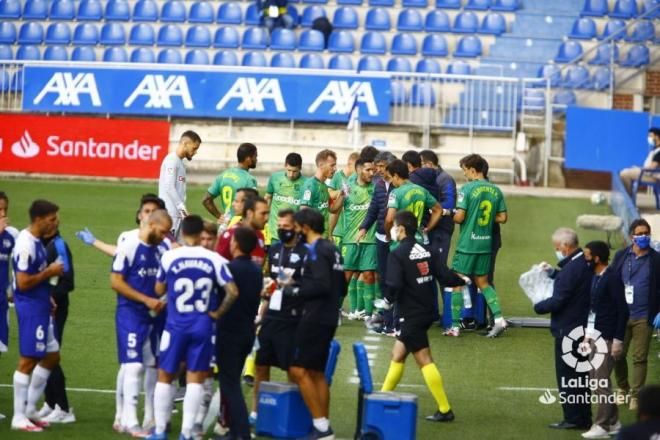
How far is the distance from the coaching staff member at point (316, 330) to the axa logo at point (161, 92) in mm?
18110

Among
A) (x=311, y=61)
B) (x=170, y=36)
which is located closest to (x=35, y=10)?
(x=170, y=36)

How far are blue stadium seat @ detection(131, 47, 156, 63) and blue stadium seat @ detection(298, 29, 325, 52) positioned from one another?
3.70 meters

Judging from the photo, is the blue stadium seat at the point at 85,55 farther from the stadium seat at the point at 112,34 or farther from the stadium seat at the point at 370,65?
the stadium seat at the point at 370,65

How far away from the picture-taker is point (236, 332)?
941 cm

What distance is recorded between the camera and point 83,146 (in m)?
26.4

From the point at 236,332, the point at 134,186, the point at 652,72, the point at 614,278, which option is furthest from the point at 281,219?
the point at 652,72

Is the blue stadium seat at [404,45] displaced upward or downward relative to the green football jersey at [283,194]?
upward

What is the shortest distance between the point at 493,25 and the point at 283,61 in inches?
220

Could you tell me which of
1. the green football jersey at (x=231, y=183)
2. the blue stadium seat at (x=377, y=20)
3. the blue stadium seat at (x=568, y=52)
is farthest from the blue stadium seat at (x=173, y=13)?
the green football jersey at (x=231, y=183)

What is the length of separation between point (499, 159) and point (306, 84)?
182 inches

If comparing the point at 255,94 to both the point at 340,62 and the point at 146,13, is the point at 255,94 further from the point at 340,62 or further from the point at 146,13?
the point at 146,13

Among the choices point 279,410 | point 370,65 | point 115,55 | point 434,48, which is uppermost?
point 434,48

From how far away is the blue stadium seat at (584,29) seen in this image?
30938 millimetres

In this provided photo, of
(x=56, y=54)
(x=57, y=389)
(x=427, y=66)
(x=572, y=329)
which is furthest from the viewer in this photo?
(x=56, y=54)
